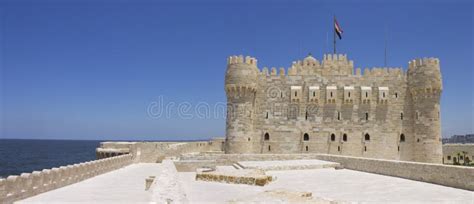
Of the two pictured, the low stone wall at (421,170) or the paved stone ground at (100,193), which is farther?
the low stone wall at (421,170)

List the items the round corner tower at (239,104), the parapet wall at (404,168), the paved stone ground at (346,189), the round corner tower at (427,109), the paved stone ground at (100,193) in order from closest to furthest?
1. the paved stone ground at (100,193)
2. the paved stone ground at (346,189)
3. the parapet wall at (404,168)
4. the round corner tower at (427,109)
5. the round corner tower at (239,104)

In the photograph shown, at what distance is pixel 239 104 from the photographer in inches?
1165

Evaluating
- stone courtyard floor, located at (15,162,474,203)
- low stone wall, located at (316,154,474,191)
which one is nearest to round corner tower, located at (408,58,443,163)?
low stone wall, located at (316,154,474,191)

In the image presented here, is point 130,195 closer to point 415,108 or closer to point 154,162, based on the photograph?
point 154,162

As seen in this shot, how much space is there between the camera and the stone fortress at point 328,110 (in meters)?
29.8

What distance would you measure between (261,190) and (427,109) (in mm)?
20174

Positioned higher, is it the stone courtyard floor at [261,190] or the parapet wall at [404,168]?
the parapet wall at [404,168]

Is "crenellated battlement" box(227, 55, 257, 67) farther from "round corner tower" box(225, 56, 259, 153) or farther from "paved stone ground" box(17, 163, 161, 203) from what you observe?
"paved stone ground" box(17, 163, 161, 203)

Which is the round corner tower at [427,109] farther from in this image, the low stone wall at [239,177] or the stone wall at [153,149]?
the low stone wall at [239,177]

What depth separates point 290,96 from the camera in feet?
99.6

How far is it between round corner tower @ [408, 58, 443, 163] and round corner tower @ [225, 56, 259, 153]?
11866 mm

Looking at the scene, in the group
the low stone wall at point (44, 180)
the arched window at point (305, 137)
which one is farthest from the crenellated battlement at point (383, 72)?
the low stone wall at point (44, 180)

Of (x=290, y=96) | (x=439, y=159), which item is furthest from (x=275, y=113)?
(x=439, y=159)

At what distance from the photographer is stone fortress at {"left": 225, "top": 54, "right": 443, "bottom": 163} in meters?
29.8
